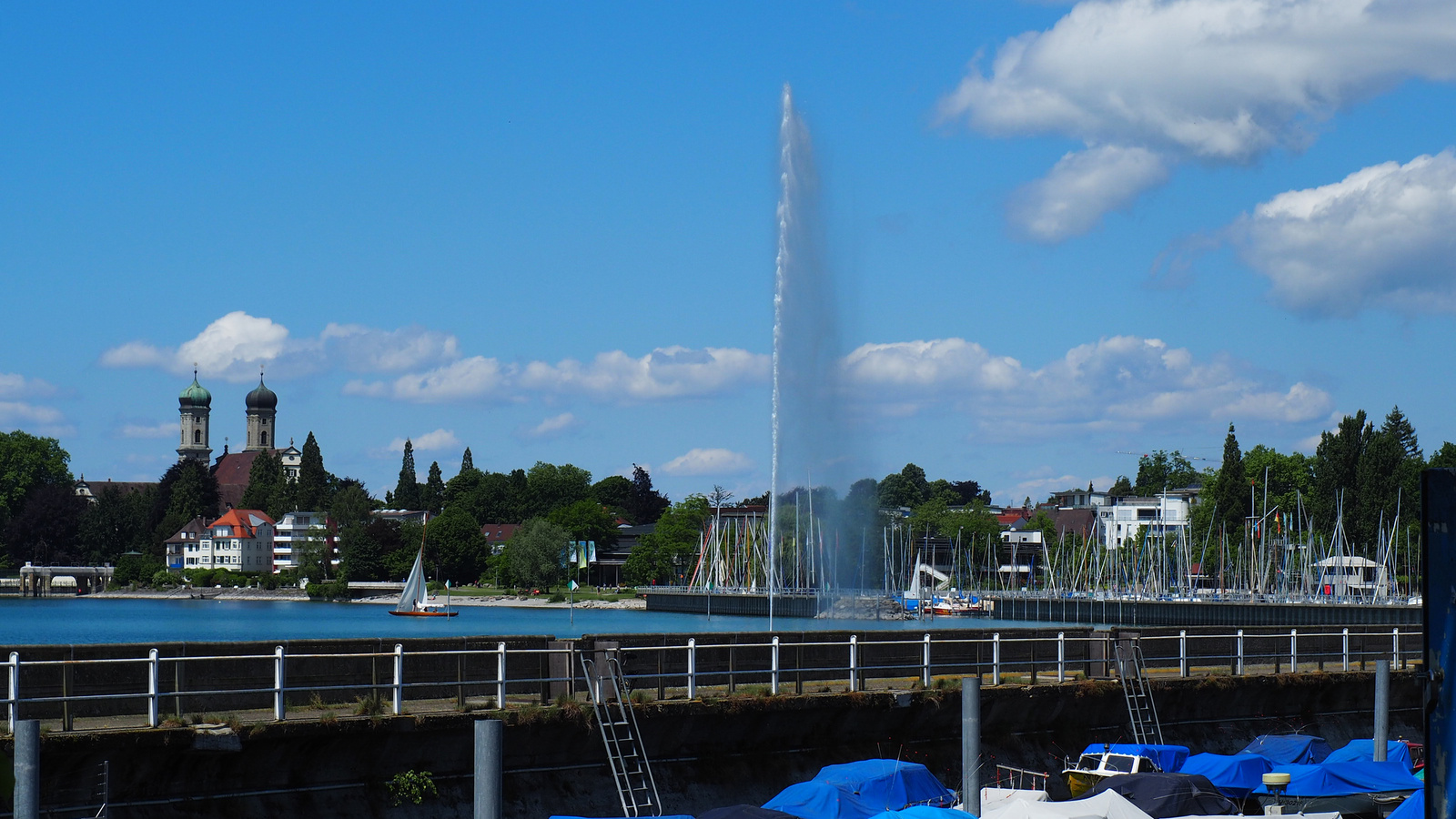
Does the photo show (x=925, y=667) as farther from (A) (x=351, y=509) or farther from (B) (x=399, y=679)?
(A) (x=351, y=509)

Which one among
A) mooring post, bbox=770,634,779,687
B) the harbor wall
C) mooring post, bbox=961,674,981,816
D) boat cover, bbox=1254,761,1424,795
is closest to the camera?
the harbor wall

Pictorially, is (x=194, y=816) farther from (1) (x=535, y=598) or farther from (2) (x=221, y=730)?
(1) (x=535, y=598)

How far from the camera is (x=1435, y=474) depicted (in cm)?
370

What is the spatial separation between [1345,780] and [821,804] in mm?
10018

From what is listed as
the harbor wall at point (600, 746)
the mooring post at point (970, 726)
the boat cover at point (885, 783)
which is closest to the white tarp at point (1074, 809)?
the mooring post at point (970, 726)

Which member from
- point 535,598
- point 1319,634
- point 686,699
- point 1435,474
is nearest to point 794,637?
point 686,699

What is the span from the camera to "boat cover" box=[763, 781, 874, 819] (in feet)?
68.7

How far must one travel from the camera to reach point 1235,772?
2577cm

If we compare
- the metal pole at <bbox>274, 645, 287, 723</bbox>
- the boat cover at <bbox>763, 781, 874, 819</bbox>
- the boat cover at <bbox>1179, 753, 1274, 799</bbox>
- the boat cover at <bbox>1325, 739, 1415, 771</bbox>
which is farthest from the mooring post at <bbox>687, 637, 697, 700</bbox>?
the boat cover at <bbox>1325, 739, 1415, 771</bbox>

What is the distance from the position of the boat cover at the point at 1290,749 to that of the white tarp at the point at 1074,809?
8570 millimetres

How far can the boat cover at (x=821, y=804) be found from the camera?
68.7 ft

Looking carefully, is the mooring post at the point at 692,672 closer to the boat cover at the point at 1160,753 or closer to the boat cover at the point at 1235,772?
the boat cover at the point at 1160,753

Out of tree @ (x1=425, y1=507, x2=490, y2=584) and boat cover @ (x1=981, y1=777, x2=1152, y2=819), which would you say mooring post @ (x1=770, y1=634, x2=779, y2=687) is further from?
tree @ (x1=425, y1=507, x2=490, y2=584)

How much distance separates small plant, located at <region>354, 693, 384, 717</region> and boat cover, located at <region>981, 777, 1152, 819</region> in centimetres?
863
